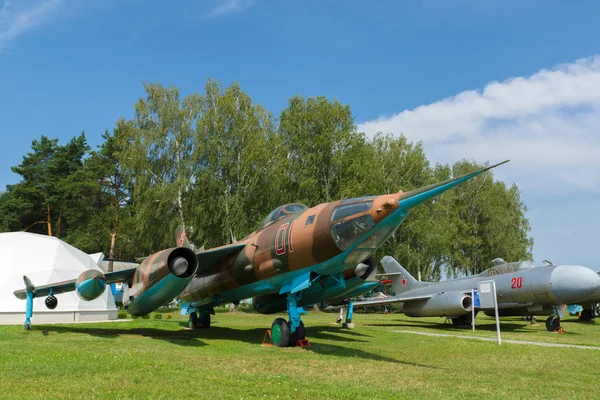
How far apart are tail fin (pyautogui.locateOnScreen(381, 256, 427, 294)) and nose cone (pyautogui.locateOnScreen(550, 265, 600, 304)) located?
7149 mm

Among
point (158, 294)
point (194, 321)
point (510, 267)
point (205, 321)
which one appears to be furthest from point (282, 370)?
point (510, 267)

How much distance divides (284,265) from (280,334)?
1.77 m

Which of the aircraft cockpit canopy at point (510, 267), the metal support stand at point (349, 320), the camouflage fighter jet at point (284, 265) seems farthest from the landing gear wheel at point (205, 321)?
the aircraft cockpit canopy at point (510, 267)

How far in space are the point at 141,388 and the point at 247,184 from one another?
28265mm

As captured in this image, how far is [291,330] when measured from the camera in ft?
38.3

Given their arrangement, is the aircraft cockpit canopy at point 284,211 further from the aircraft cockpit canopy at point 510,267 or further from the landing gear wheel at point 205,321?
the aircraft cockpit canopy at point 510,267

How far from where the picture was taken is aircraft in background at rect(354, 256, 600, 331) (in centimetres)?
1878

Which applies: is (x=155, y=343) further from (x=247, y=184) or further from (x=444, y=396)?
(x=247, y=184)

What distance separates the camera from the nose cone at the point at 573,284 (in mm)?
18594

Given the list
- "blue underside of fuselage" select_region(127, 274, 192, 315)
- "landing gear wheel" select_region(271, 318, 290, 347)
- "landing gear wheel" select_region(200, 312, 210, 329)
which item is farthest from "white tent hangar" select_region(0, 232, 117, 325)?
"landing gear wheel" select_region(271, 318, 290, 347)

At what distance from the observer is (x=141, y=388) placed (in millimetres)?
6477

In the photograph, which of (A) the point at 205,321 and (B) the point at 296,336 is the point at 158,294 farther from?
(A) the point at 205,321

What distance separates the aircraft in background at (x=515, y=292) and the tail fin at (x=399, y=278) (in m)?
0.07

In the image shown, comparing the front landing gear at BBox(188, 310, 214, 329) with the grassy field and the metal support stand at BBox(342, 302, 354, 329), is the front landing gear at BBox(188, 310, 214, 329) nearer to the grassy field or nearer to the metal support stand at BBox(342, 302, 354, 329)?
the grassy field
